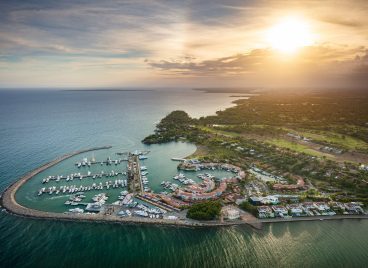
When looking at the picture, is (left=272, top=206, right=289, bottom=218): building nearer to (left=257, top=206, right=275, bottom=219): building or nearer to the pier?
(left=257, top=206, right=275, bottom=219): building

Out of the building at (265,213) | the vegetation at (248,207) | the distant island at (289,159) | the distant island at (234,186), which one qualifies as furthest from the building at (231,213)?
the building at (265,213)

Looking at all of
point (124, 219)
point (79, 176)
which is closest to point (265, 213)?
point (124, 219)

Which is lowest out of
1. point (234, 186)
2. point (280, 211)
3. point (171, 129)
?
point (280, 211)

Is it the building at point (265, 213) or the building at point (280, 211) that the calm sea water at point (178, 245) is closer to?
the building at point (265, 213)

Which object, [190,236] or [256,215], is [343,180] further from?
[190,236]

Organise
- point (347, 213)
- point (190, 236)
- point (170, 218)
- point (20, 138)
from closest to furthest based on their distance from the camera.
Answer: point (190, 236) → point (170, 218) → point (347, 213) → point (20, 138)

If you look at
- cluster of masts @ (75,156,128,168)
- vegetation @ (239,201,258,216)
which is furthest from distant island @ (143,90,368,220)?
cluster of masts @ (75,156,128,168)

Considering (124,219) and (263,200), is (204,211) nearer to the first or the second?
(263,200)

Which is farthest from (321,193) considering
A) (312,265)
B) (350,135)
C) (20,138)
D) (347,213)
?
(20,138)
